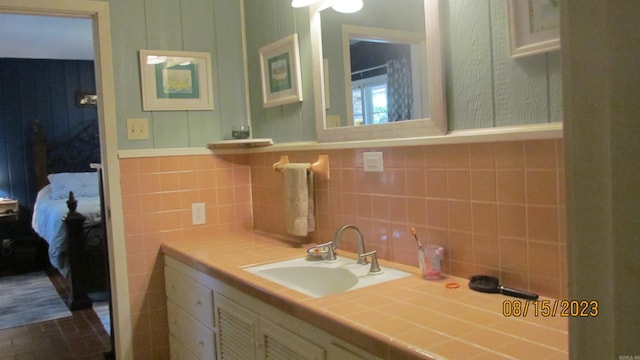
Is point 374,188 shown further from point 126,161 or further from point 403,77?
point 126,161

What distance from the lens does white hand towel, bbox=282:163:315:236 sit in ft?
7.29

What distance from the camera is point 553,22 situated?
4.18ft

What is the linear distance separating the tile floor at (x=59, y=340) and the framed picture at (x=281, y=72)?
6.55 ft

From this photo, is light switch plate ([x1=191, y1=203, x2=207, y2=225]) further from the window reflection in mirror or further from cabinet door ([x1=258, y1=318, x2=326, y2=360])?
cabinet door ([x1=258, y1=318, x2=326, y2=360])

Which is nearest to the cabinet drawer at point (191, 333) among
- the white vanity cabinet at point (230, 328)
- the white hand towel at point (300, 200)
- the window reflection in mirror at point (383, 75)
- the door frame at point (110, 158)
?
the white vanity cabinet at point (230, 328)

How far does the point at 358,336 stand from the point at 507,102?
769mm

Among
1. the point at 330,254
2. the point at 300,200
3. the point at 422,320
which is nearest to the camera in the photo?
Answer: the point at 422,320

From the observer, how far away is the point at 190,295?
230 centimetres

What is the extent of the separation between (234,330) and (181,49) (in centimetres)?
155

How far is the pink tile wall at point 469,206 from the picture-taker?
4.31 ft

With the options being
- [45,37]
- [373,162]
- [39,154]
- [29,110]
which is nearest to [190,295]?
[373,162]

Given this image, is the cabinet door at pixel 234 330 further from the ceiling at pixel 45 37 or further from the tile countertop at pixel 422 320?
the ceiling at pixel 45 37

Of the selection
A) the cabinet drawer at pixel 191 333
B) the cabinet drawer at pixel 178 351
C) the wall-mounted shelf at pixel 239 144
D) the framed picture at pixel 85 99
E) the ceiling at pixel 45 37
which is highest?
the ceiling at pixel 45 37
